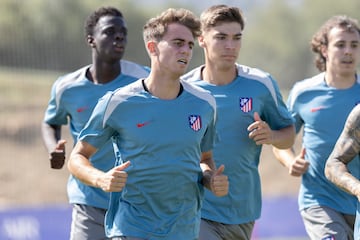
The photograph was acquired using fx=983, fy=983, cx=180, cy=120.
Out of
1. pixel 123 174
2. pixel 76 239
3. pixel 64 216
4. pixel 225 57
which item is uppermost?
pixel 225 57

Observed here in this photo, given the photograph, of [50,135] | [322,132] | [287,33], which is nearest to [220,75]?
[322,132]

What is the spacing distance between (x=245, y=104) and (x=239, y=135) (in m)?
0.25

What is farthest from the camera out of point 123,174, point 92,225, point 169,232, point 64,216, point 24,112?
point 24,112

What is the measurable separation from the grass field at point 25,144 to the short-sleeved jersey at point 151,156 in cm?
1134

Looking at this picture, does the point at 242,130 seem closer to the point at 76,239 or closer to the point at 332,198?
the point at 332,198

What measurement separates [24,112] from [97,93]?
10929mm

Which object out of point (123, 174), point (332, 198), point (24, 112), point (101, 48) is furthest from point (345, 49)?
point (24, 112)

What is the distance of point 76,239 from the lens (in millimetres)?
8219

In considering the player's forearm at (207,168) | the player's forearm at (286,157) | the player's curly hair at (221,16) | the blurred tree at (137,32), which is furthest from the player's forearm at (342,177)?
the blurred tree at (137,32)

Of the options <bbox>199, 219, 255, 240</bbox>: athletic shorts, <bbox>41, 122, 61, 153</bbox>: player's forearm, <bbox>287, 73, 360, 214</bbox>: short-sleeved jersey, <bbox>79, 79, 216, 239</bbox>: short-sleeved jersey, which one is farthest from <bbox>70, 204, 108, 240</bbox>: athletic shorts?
<bbox>287, 73, 360, 214</bbox>: short-sleeved jersey

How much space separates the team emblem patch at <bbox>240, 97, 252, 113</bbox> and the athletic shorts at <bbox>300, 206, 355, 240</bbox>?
1225mm

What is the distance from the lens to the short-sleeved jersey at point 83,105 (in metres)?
8.23

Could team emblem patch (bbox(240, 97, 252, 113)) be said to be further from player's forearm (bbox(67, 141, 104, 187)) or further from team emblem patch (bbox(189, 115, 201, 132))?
player's forearm (bbox(67, 141, 104, 187))

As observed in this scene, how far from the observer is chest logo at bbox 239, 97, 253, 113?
7719 mm
